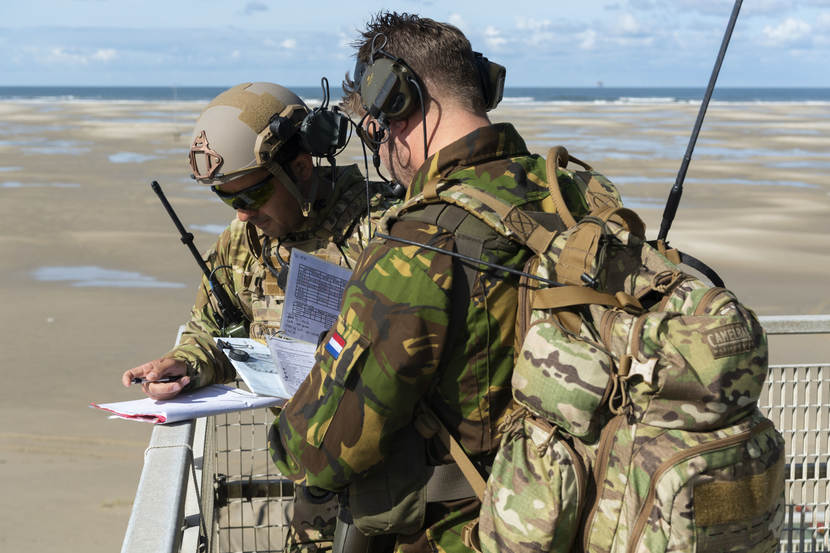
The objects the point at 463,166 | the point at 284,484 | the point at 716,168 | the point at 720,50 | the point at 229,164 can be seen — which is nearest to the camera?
the point at 463,166

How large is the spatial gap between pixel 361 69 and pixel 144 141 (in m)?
32.3

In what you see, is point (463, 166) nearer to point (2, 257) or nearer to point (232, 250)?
point (232, 250)

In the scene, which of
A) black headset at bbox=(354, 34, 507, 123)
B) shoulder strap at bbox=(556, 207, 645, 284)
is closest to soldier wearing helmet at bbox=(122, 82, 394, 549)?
black headset at bbox=(354, 34, 507, 123)

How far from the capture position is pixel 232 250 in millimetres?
3180

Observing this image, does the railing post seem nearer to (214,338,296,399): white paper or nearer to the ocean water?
(214,338,296,399): white paper

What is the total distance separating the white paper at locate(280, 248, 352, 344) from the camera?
2568mm

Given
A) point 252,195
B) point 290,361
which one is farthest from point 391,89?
point 252,195

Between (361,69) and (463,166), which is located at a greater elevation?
(361,69)

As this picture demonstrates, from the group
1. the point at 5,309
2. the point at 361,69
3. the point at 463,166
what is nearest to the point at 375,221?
the point at 361,69

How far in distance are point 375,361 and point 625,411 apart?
1.64 feet

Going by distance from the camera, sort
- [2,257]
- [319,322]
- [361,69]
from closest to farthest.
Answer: [361,69] < [319,322] < [2,257]

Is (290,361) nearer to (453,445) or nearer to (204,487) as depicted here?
(204,487)

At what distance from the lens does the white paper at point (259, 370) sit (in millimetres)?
2500

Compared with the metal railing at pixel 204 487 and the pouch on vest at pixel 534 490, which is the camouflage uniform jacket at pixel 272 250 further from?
the pouch on vest at pixel 534 490
